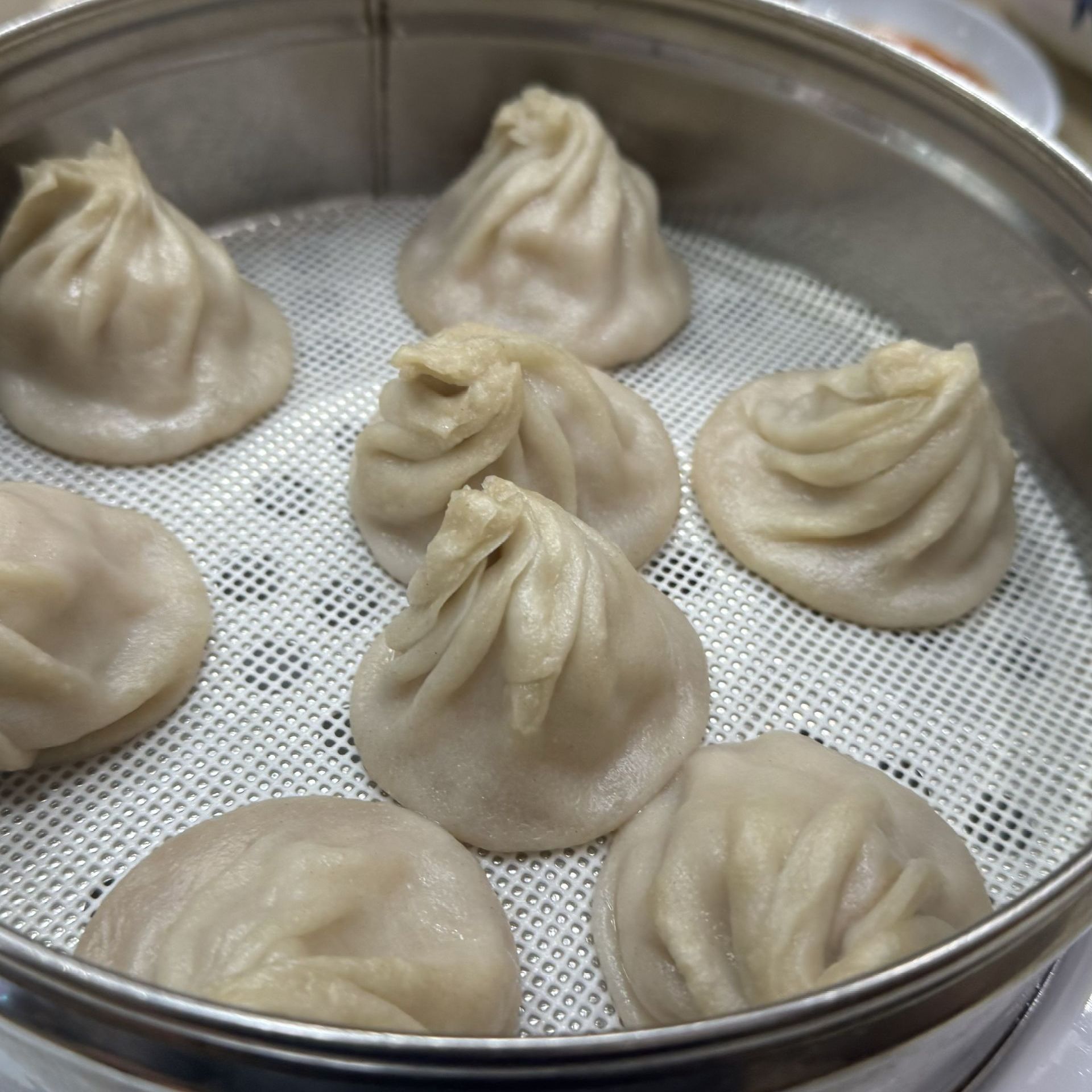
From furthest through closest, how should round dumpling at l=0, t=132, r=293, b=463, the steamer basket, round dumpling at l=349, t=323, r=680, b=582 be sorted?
1. round dumpling at l=0, t=132, r=293, b=463
2. round dumpling at l=349, t=323, r=680, b=582
3. the steamer basket

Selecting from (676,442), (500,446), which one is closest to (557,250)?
(676,442)

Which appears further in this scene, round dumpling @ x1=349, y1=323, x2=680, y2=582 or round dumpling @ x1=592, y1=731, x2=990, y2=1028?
round dumpling @ x1=349, y1=323, x2=680, y2=582

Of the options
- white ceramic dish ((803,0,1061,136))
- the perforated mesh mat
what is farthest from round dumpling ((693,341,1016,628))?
white ceramic dish ((803,0,1061,136))

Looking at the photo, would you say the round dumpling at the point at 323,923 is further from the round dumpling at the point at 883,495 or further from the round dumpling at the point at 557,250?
the round dumpling at the point at 557,250

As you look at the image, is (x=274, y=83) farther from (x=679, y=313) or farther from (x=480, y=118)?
(x=679, y=313)

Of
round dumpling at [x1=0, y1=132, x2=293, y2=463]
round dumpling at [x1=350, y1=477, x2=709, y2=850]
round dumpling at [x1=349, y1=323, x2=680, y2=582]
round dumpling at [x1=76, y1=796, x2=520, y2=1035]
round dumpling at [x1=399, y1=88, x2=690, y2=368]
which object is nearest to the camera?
round dumpling at [x1=76, y1=796, x2=520, y2=1035]

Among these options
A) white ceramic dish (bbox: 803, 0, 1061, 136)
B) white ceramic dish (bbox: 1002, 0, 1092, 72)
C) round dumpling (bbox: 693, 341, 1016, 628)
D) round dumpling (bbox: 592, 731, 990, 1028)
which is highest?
white ceramic dish (bbox: 1002, 0, 1092, 72)

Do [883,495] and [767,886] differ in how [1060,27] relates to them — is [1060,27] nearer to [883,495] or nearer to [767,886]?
[883,495]

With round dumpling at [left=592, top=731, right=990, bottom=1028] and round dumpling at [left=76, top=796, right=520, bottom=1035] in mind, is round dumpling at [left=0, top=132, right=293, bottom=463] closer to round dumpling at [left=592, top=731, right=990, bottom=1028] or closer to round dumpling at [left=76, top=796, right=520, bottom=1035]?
round dumpling at [left=76, top=796, right=520, bottom=1035]

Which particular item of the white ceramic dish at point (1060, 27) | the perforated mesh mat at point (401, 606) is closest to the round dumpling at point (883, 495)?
the perforated mesh mat at point (401, 606)
